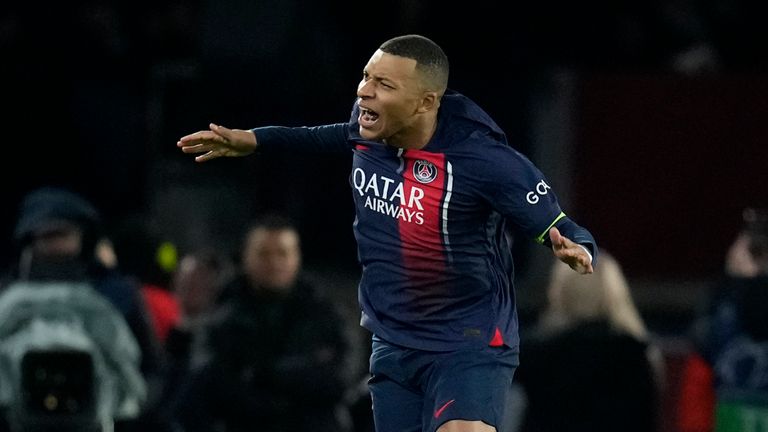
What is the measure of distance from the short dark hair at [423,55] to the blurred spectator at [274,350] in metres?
2.44

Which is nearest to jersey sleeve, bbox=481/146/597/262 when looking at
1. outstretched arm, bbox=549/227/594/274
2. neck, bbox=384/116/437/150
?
outstretched arm, bbox=549/227/594/274

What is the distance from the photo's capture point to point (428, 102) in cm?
656

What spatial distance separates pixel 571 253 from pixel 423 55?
93cm

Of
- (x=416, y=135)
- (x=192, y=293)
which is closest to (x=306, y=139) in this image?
(x=416, y=135)

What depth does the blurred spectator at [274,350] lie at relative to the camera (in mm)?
8836

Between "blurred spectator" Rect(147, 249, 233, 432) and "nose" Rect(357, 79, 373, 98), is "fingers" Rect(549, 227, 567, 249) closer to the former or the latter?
"nose" Rect(357, 79, 373, 98)

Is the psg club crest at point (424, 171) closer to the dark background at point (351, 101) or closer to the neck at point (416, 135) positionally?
the neck at point (416, 135)

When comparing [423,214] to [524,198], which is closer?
[524,198]

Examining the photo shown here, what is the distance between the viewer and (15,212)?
1292 centimetres

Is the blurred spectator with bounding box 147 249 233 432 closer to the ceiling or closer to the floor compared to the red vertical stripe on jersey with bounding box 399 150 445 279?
closer to the floor

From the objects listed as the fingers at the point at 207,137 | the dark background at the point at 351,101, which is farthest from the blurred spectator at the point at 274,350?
the dark background at the point at 351,101

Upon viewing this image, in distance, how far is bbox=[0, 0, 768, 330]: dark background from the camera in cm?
1289

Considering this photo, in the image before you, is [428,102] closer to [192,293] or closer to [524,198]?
[524,198]

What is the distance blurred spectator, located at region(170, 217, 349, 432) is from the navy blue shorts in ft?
6.73
